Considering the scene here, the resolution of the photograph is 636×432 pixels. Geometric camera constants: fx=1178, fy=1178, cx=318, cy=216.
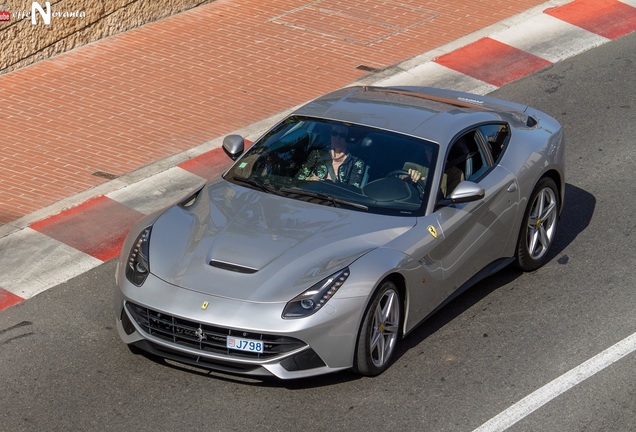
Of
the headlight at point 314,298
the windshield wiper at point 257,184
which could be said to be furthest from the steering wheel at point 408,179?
the headlight at point 314,298

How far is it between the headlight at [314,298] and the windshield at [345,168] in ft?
2.97

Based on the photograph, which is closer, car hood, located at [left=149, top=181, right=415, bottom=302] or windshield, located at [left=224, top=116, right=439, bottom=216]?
car hood, located at [left=149, top=181, right=415, bottom=302]

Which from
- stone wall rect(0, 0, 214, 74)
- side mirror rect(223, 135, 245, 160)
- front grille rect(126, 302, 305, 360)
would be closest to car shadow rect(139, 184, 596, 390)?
front grille rect(126, 302, 305, 360)

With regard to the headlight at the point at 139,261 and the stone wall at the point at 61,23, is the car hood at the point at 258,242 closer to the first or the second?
the headlight at the point at 139,261

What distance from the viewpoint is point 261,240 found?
25.3ft

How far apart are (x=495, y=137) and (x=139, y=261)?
3.12 metres

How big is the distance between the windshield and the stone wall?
6157 millimetres

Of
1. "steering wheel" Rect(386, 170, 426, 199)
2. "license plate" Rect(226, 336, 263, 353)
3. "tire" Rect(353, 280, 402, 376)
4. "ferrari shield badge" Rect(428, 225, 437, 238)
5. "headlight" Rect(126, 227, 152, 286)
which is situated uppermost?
"steering wheel" Rect(386, 170, 426, 199)

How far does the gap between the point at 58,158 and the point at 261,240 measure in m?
4.82

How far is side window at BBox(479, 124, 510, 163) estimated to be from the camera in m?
9.16

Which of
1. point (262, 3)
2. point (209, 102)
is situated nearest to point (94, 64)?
point (209, 102)

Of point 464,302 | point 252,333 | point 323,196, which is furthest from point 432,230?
point 252,333

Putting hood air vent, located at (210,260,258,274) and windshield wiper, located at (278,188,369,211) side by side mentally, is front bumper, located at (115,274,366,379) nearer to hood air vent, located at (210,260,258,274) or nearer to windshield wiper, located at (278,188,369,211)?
hood air vent, located at (210,260,258,274)

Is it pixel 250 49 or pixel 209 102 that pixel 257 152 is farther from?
pixel 250 49
